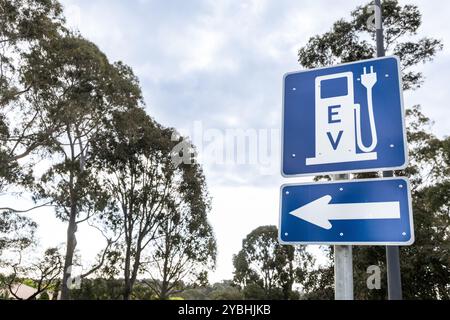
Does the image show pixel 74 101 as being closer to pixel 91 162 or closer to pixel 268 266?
pixel 91 162

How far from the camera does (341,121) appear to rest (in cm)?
181

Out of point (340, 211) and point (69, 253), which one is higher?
point (69, 253)

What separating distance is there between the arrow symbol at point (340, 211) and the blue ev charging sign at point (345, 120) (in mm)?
150

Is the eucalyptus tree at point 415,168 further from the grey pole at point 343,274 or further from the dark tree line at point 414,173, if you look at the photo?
the grey pole at point 343,274

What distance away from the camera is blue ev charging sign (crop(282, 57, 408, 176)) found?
171cm

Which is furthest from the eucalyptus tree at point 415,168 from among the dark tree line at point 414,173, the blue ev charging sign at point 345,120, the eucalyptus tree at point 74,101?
the blue ev charging sign at point 345,120

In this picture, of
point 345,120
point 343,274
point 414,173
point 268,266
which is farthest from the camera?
point 268,266

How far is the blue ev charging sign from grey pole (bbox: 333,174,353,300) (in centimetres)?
33

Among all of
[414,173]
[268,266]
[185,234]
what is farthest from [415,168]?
[268,266]

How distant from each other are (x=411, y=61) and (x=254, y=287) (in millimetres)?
25813

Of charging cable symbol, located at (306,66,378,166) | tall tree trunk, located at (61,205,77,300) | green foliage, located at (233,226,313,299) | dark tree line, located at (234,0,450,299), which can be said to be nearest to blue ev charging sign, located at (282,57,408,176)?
charging cable symbol, located at (306,66,378,166)

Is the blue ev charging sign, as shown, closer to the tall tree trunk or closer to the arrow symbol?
the arrow symbol

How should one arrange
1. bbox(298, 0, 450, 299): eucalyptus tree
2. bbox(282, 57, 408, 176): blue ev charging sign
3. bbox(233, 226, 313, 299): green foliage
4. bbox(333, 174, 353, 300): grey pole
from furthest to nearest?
bbox(233, 226, 313, 299): green foliage
bbox(298, 0, 450, 299): eucalyptus tree
bbox(282, 57, 408, 176): blue ev charging sign
bbox(333, 174, 353, 300): grey pole

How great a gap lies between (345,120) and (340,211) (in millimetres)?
395
